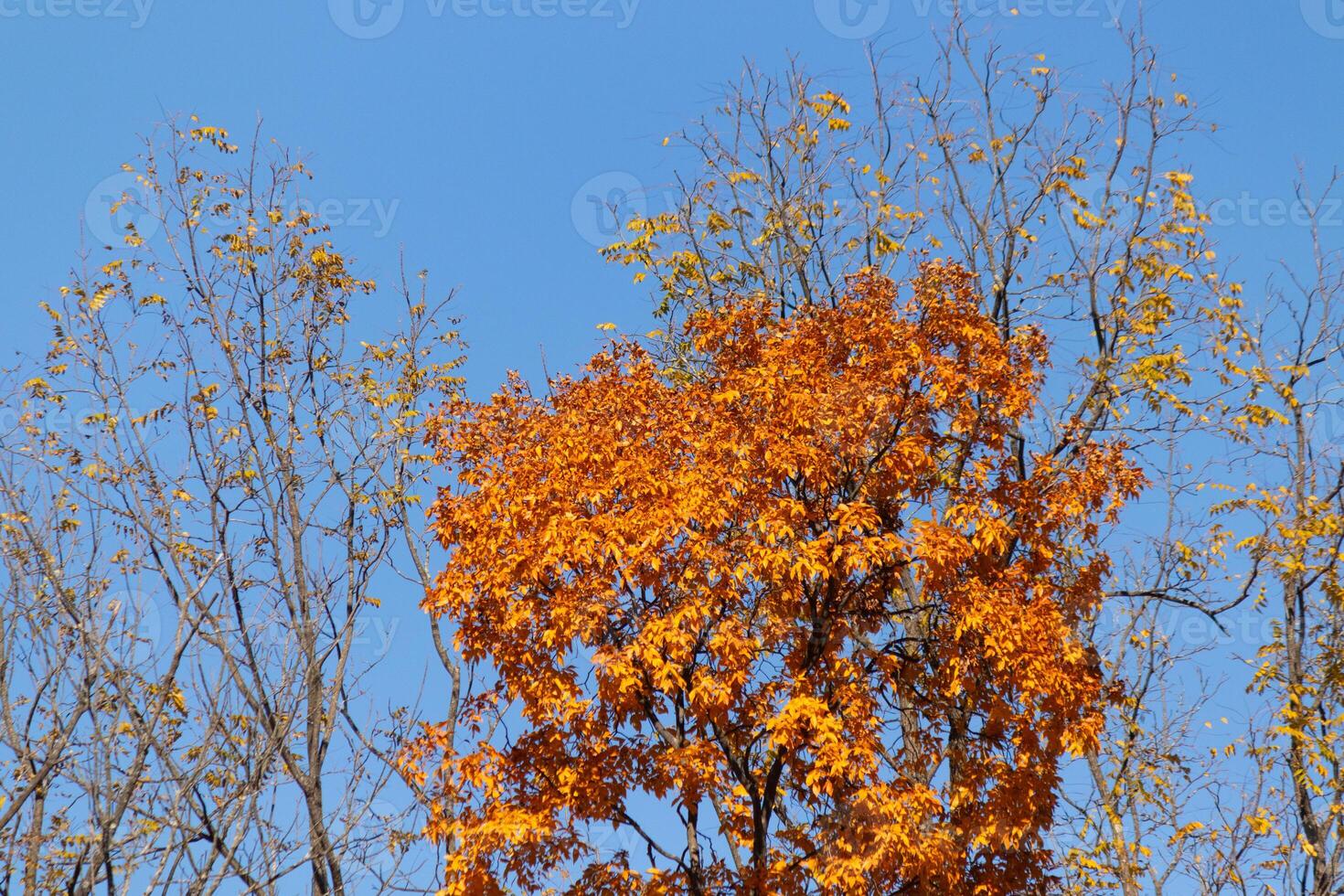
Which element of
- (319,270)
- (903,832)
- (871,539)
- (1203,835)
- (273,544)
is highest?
(319,270)

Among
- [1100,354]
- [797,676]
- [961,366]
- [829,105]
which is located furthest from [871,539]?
[829,105]

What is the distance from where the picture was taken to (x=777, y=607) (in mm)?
11375

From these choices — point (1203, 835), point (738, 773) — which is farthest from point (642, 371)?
point (1203, 835)

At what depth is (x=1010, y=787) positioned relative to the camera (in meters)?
11.0

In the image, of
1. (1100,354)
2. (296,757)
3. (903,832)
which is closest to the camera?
(903,832)

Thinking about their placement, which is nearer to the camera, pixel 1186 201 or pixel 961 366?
pixel 961 366

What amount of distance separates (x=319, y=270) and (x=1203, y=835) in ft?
41.6

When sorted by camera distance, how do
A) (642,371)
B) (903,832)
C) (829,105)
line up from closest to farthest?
(903,832) < (642,371) < (829,105)

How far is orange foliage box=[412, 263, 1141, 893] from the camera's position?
1050 centimetres

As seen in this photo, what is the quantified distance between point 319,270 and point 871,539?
9.15m

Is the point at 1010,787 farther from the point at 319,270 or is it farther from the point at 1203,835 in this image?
the point at 319,270

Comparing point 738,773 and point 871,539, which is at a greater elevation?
point 871,539

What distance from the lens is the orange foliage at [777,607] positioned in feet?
34.4

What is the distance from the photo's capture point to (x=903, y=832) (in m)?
10.1
